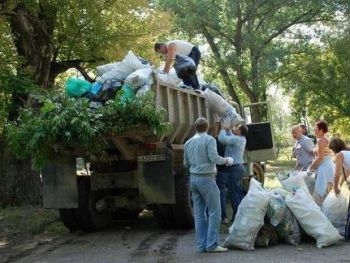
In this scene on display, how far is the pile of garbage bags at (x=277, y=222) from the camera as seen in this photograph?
22.5 ft

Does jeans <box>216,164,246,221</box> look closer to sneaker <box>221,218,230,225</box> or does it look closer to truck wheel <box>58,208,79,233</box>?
sneaker <box>221,218,230,225</box>

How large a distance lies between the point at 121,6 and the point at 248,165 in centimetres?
450

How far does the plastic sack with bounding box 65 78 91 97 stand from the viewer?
26.8 ft

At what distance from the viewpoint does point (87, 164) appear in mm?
8953

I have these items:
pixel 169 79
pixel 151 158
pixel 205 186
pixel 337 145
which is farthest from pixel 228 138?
pixel 205 186

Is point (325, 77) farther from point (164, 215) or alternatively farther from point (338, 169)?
point (338, 169)

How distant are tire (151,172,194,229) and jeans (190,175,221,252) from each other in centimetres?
142

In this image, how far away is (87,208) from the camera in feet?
29.2

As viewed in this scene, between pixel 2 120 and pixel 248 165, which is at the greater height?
pixel 2 120

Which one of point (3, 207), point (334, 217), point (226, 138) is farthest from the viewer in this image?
point (3, 207)

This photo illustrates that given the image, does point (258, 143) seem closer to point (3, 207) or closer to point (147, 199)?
point (147, 199)

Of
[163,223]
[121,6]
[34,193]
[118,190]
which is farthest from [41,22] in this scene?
[163,223]

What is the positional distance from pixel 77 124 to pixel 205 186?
1808 mm

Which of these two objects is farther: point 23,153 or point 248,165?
point 248,165
